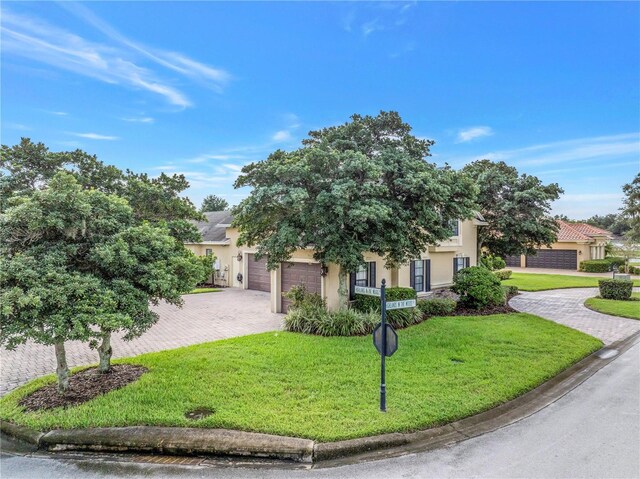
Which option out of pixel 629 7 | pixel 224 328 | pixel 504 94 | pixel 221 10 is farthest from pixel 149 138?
pixel 629 7

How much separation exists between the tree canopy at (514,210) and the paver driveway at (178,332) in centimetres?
1228

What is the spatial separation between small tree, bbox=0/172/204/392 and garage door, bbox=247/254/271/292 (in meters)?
12.7

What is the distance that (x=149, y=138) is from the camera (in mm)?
14078

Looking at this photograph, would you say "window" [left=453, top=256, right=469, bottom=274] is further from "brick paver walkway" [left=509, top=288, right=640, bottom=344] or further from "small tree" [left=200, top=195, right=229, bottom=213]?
"small tree" [left=200, top=195, right=229, bottom=213]

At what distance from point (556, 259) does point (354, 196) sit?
107ft

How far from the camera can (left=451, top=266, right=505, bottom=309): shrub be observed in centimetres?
1446

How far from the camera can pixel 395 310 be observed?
469 inches

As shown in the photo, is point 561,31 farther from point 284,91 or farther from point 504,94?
point 284,91

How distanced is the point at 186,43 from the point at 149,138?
16.5 feet

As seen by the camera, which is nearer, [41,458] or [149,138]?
[41,458]

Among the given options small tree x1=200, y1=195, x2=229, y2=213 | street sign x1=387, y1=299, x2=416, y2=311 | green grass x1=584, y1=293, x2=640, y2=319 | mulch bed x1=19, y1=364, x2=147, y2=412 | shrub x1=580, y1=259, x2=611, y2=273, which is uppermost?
small tree x1=200, y1=195, x2=229, y2=213

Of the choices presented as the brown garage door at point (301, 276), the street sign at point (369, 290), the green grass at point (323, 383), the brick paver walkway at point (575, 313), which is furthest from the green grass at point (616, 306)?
the street sign at point (369, 290)

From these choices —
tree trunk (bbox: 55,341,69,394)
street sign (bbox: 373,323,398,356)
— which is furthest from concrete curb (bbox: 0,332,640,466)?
street sign (bbox: 373,323,398,356)

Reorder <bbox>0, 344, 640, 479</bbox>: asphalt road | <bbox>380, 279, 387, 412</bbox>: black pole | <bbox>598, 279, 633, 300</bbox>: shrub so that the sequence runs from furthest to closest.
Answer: <bbox>598, 279, 633, 300</bbox>: shrub → <bbox>380, 279, 387, 412</bbox>: black pole → <bbox>0, 344, 640, 479</bbox>: asphalt road
